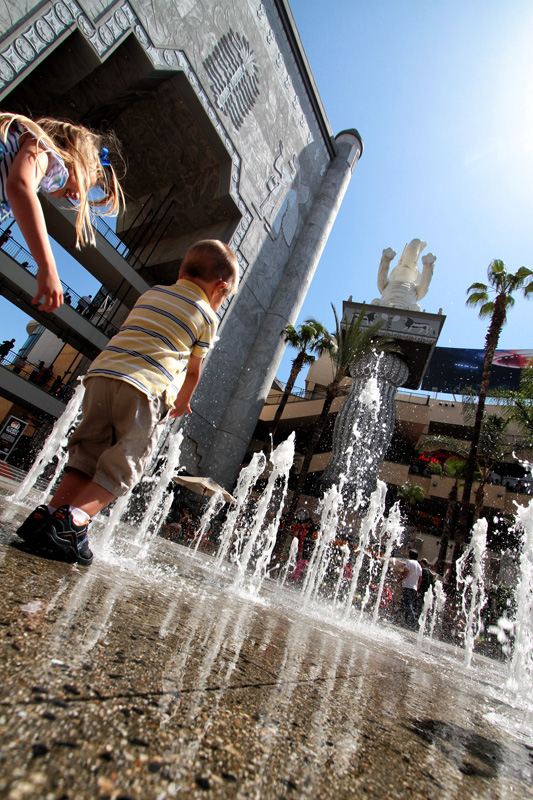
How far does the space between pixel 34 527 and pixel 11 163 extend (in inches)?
54.9

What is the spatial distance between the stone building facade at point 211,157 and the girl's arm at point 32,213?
34.8ft

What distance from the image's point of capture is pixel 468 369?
120 ft

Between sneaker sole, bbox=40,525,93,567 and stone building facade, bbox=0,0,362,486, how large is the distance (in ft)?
37.9

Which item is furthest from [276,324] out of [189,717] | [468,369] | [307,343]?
[468,369]

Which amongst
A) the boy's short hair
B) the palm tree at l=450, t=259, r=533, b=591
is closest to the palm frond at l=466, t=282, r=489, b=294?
the palm tree at l=450, t=259, r=533, b=591

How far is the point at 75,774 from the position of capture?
1.43ft

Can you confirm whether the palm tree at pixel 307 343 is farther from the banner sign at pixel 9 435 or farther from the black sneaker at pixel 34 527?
the black sneaker at pixel 34 527

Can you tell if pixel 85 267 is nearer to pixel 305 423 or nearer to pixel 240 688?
pixel 305 423

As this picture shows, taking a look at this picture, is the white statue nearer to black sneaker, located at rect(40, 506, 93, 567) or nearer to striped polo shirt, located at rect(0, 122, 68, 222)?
striped polo shirt, located at rect(0, 122, 68, 222)

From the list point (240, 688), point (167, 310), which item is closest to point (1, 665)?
point (240, 688)

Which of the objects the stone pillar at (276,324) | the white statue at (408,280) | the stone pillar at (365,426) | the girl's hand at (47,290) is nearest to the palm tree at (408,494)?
the stone pillar at (365,426)

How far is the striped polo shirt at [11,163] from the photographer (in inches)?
63.8

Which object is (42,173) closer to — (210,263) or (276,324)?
(210,263)

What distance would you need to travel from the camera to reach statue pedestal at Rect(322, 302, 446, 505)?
1984cm
